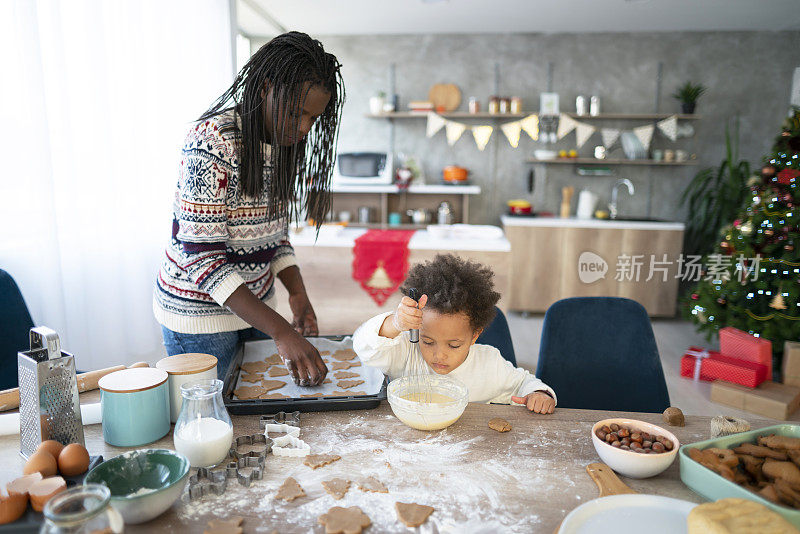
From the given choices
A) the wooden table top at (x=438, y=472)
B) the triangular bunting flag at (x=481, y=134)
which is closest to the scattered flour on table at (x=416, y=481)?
the wooden table top at (x=438, y=472)

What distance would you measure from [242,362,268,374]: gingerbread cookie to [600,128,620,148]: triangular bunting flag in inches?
170

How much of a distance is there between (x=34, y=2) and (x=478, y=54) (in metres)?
3.79

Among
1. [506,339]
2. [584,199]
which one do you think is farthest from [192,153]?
[584,199]

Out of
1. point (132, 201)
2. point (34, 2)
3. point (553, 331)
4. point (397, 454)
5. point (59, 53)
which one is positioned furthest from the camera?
point (132, 201)

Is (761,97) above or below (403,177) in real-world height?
above

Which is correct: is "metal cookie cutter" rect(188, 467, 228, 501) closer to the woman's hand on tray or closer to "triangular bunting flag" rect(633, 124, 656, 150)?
the woman's hand on tray

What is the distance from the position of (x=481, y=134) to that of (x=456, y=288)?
3.94m

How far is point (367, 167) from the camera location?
15.7 ft

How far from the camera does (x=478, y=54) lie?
16.2 ft

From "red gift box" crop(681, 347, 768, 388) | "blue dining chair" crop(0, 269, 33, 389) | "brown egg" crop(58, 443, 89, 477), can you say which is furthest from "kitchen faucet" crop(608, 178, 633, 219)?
"brown egg" crop(58, 443, 89, 477)

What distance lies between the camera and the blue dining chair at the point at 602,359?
1.59 metres

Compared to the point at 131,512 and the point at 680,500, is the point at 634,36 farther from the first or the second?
the point at 131,512

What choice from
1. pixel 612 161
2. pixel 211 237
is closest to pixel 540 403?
pixel 211 237

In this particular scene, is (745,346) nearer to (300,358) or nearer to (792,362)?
(792,362)
